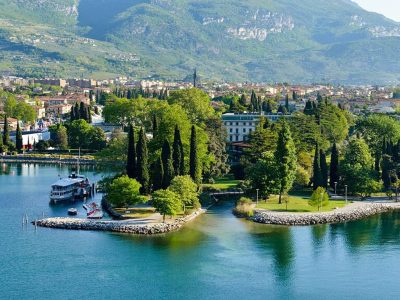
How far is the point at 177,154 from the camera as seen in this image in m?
58.8

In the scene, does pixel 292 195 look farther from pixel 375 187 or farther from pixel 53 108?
pixel 53 108

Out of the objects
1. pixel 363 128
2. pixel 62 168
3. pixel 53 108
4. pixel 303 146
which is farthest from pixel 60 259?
pixel 53 108

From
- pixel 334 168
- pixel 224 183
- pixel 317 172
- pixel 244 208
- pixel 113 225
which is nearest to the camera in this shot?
pixel 113 225

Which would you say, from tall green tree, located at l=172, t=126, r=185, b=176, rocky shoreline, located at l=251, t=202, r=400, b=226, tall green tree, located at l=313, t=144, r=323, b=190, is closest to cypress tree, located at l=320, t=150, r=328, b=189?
tall green tree, located at l=313, t=144, r=323, b=190

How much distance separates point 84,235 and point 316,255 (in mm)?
13829

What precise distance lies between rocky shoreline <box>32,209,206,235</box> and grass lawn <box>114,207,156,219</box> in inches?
59.7

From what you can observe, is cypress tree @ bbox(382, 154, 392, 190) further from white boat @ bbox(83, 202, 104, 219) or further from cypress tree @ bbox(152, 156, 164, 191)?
white boat @ bbox(83, 202, 104, 219)

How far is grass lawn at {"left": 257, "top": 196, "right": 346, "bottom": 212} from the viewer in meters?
55.4

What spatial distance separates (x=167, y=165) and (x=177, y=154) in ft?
8.08

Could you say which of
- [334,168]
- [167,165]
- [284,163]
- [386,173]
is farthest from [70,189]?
[386,173]

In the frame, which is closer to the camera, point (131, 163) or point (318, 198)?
point (318, 198)

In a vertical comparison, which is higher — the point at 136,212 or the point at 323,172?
the point at 323,172

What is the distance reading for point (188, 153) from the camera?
62469 mm

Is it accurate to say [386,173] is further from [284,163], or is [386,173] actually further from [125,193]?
[125,193]
